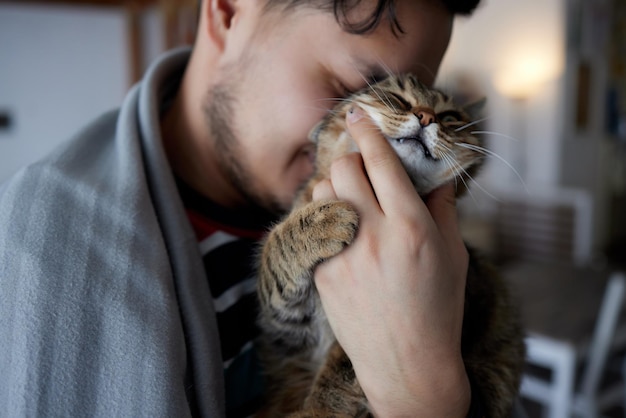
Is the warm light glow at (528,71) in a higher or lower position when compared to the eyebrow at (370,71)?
lower

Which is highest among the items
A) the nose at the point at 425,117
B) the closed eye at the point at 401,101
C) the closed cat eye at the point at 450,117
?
the closed eye at the point at 401,101

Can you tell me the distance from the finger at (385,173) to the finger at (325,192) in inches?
2.8

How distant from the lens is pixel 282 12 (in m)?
0.89

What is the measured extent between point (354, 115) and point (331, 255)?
26 cm

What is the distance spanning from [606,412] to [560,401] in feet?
3.44

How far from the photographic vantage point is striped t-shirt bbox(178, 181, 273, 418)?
915 mm

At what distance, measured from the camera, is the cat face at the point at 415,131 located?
Answer: 2.74ft

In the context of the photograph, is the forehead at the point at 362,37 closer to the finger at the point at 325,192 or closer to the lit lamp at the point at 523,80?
the finger at the point at 325,192

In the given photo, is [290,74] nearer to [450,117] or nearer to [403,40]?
[403,40]

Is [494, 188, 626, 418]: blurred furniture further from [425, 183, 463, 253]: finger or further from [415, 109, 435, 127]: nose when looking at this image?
[415, 109, 435, 127]: nose

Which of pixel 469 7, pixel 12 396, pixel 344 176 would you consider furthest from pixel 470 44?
pixel 12 396

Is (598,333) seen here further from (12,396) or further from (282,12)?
(12,396)

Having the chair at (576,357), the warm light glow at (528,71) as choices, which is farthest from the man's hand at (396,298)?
the warm light glow at (528,71)

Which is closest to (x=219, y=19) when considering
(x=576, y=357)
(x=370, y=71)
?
(x=370, y=71)
